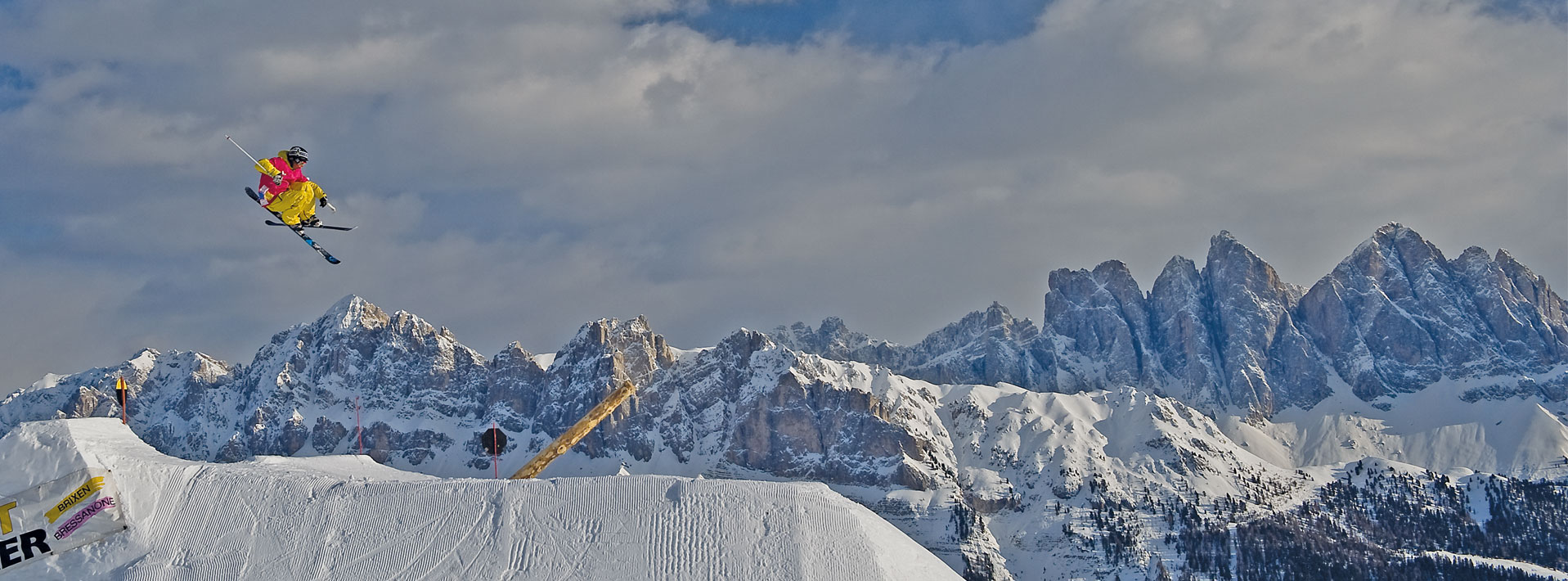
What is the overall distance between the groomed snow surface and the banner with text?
0.19 metres

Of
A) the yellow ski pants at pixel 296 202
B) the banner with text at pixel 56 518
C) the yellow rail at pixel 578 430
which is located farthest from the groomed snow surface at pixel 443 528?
the yellow rail at pixel 578 430

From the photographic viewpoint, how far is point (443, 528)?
63.0m

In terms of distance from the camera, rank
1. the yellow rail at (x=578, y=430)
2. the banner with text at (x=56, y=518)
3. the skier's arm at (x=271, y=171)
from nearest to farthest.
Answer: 1. the skier's arm at (x=271, y=171)
2. the banner with text at (x=56, y=518)
3. the yellow rail at (x=578, y=430)

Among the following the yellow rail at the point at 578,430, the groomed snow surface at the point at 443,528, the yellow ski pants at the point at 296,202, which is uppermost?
the yellow ski pants at the point at 296,202

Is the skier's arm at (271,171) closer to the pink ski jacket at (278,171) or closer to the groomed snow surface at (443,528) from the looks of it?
the pink ski jacket at (278,171)

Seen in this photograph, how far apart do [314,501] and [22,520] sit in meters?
12.1

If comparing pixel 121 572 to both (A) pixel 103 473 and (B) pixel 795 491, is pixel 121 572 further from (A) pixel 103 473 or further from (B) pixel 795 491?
(B) pixel 795 491

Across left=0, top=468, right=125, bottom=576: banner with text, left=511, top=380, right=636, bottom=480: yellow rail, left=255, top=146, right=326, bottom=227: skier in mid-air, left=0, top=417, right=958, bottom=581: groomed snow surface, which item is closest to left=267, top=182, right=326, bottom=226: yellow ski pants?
left=255, top=146, right=326, bottom=227: skier in mid-air

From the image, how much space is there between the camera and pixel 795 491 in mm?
63656

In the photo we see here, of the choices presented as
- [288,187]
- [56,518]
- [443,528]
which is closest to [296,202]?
[288,187]

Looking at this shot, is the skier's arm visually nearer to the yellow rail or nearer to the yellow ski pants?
the yellow ski pants

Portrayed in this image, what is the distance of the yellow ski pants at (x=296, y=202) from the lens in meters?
60.8

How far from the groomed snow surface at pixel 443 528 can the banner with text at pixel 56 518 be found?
193 millimetres

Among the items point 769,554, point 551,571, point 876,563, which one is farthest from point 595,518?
point 876,563
